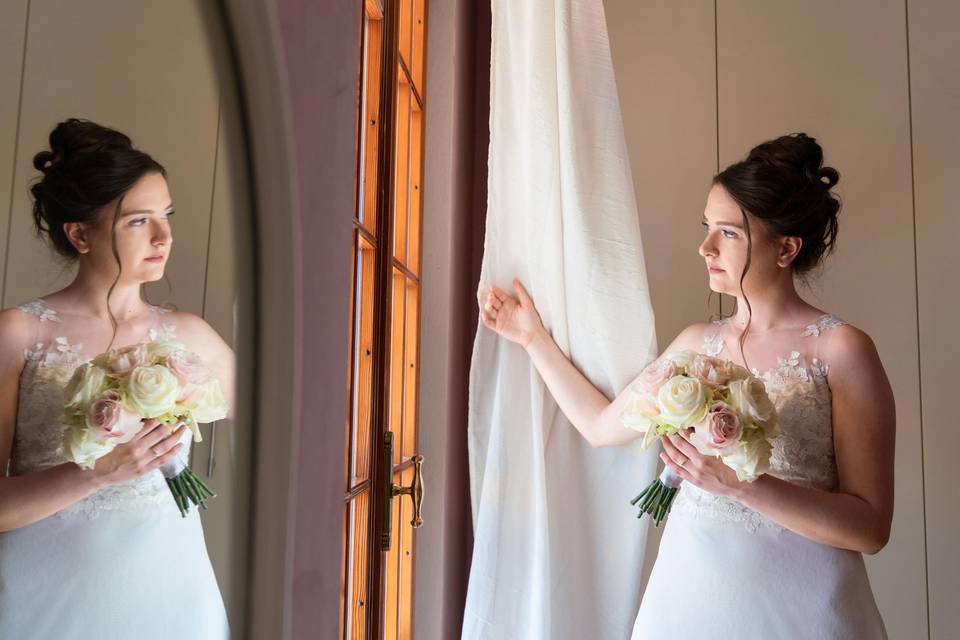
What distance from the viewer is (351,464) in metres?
1.63

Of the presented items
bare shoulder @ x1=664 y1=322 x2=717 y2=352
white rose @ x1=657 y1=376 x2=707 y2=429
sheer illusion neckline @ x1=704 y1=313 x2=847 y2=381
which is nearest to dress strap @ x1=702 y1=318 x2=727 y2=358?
bare shoulder @ x1=664 y1=322 x2=717 y2=352

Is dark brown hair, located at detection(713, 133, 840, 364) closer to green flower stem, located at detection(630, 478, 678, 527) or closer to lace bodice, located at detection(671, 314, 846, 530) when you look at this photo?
lace bodice, located at detection(671, 314, 846, 530)

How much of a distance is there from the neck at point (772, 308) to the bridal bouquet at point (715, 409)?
28cm

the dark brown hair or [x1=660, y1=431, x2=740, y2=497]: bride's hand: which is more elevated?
the dark brown hair

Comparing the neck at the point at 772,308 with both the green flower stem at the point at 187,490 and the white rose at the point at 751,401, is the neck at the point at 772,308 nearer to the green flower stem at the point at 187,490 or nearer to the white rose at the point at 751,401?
the white rose at the point at 751,401

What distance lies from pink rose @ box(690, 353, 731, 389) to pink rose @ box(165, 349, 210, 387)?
1384mm

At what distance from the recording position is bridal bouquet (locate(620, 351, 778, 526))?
1687 mm

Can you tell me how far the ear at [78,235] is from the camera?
38 centimetres

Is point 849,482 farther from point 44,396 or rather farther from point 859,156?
point 44,396

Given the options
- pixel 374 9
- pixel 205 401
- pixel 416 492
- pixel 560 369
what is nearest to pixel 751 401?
pixel 560 369

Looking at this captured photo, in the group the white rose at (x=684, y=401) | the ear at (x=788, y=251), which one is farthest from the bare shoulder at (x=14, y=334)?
the ear at (x=788, y=251)

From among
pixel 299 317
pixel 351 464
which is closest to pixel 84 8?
pixel 299 317

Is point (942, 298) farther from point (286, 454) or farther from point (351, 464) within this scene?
point (286, 454)

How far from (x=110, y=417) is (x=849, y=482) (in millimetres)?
1717
